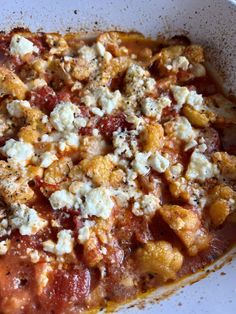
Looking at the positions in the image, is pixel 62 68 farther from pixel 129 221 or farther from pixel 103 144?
pixel 129 221

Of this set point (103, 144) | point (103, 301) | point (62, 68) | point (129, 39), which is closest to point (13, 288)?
point (103, 301)

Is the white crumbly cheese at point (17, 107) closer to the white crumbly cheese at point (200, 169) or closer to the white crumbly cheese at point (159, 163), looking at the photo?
the white crumbly cheese at point (159, 163)

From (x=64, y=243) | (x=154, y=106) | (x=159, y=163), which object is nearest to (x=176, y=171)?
(x=159, y=163)

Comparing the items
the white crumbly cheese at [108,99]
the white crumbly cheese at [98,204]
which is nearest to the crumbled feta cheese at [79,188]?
the white crumbly cheese at [98,204]

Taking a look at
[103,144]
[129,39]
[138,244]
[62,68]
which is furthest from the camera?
[129,39]

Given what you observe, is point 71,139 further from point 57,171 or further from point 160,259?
point 160,259

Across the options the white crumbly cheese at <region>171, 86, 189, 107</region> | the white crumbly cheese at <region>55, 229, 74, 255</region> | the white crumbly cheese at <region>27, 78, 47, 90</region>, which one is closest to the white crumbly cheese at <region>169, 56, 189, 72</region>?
the white crumbly cheese at <region>171, 86, 189, 107</region>

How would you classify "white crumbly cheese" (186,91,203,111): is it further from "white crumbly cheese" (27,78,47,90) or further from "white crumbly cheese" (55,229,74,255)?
"white crumbly cheese" (55,229,74,255)
